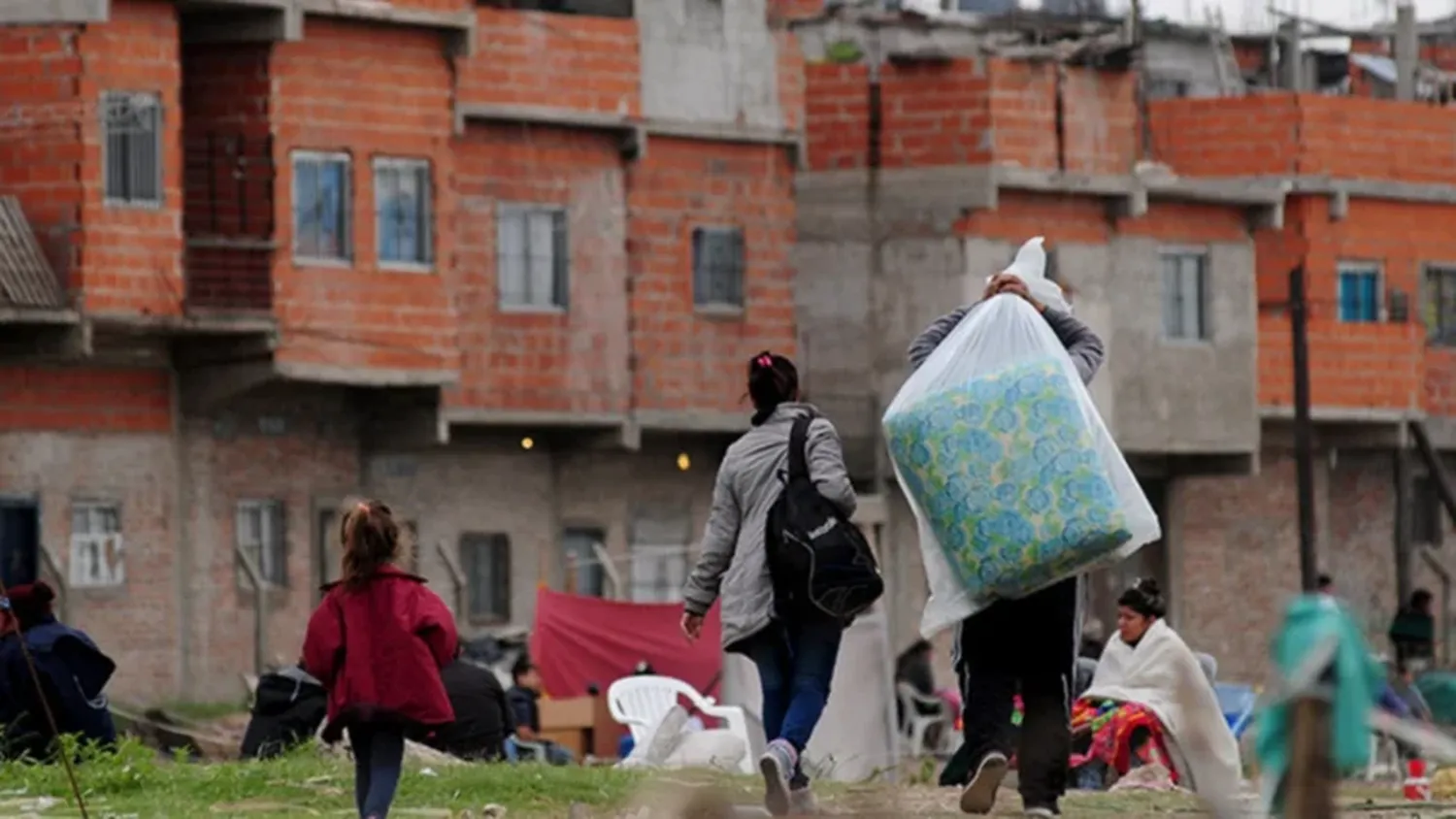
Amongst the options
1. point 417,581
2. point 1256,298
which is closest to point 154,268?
point 1256,298

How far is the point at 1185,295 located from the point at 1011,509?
3337 cm

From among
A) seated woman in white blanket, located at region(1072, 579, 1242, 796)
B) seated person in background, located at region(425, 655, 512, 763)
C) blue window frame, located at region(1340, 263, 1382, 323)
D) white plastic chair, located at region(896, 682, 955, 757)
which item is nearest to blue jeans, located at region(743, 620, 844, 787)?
seated woman in white blanket, located at region(1072, 579, 1242, 796)

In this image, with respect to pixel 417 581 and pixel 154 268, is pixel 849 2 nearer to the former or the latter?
pixel 154 268

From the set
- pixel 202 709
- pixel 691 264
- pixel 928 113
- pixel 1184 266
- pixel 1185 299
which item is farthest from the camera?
pixel 1185 299

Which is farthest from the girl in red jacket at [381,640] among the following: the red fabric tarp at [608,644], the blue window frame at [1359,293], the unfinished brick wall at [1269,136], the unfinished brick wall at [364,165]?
the blue window frame at [1359,293]

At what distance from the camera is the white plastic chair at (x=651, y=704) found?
25047 millimetres

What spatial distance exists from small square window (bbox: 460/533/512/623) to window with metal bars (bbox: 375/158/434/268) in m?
3.19

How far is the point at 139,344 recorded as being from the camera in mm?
37281

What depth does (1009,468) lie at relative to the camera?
14438mm

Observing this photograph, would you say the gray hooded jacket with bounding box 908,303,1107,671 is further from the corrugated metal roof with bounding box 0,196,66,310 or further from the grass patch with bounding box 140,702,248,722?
the corrugated metal roof with bounding box 0,196,66,310

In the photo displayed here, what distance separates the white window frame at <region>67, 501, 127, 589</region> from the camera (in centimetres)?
3697

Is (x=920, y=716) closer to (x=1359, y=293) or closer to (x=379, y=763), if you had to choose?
(x=1359, y=293)

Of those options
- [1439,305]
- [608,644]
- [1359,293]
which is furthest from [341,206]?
[1439,305]

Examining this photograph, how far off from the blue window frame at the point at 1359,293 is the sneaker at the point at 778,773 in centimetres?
3635
